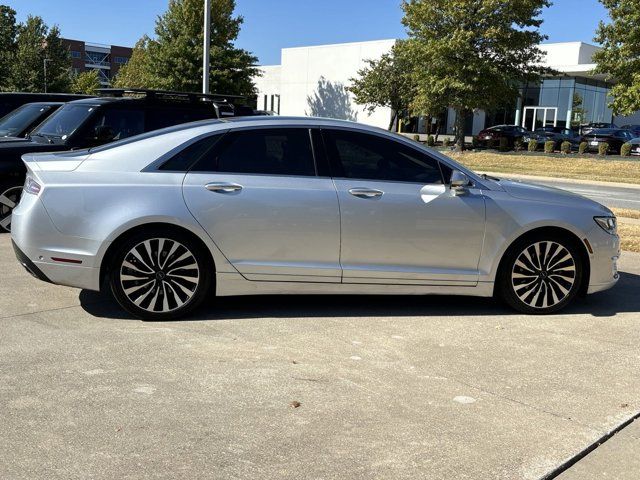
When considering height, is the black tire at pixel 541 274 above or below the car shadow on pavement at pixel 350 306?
above

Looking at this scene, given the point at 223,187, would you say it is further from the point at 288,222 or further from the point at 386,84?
the point at 386,84

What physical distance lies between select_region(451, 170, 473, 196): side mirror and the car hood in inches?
15.8

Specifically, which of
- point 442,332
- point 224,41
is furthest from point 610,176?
point 442,332

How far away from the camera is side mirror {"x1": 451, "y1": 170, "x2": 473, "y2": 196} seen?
5.44 m

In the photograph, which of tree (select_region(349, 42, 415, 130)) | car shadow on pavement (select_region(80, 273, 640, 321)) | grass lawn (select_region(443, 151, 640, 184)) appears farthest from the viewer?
tree (select_region(349, 42, 415, 130))

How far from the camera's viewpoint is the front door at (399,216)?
5344 millimetres

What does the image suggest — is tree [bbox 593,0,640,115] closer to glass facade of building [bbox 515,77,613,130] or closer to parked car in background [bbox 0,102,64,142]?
parked car in background [bbox 0,102,64,142]

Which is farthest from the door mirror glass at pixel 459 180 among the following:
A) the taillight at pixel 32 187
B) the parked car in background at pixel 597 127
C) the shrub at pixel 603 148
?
the parked car in background at pixel 597 127

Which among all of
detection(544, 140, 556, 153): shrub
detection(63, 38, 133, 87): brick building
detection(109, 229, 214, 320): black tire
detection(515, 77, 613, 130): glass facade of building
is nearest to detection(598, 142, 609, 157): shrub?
detection(544, 140, 556, 153): shrub

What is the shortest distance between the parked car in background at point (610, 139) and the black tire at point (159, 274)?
3448 centimetres

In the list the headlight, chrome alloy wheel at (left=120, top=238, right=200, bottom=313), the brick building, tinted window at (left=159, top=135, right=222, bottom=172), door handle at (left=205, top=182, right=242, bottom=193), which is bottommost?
chrome alloy wheel at (left=120, top=238, right=200, bottom=313)

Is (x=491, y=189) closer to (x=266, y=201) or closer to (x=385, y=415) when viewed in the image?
(x=266, y=201)

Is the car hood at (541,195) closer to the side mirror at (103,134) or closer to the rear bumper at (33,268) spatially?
Result: the rear bumper at (33,268)

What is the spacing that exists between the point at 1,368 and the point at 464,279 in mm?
3498
